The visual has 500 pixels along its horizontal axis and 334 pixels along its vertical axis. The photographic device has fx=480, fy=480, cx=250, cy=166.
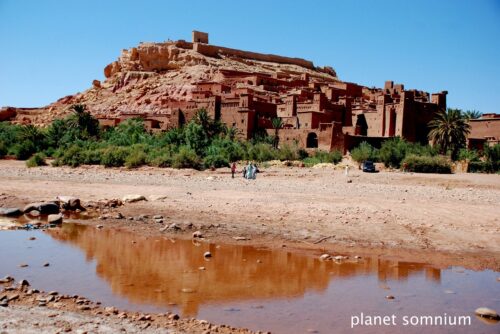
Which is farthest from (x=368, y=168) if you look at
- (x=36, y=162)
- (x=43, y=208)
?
(x=36, y=162)

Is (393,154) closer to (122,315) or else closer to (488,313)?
(488,313)

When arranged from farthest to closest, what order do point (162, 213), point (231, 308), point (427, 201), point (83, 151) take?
point (83, 151), point (427, 201), point (162, 213), point (231, 308)

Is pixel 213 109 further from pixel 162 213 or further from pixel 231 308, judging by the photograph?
pixel 231 308

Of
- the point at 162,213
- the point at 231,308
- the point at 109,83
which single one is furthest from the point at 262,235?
the point at 109,83

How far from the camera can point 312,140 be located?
36.9m

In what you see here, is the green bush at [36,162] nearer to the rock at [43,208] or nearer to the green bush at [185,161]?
the green bush at [185,161]

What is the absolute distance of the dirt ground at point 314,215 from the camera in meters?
9.80

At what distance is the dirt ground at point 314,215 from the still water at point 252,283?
0.92 meters

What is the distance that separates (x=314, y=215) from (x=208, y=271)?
198 inches

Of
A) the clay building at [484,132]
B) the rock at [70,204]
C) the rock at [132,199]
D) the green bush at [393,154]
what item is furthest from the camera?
the clay building at [484,132]

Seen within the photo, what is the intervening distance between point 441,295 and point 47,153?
1330 inches

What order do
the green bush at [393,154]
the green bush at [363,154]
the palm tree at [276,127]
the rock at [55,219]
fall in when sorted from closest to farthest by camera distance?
the rock at [55,219], the green bush at [393,154], the green bush at [363,154], the palm tree at [276,127]

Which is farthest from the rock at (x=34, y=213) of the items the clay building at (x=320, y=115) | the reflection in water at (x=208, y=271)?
the clay building at (x=320, y=115)

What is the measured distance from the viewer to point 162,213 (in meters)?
12.7
